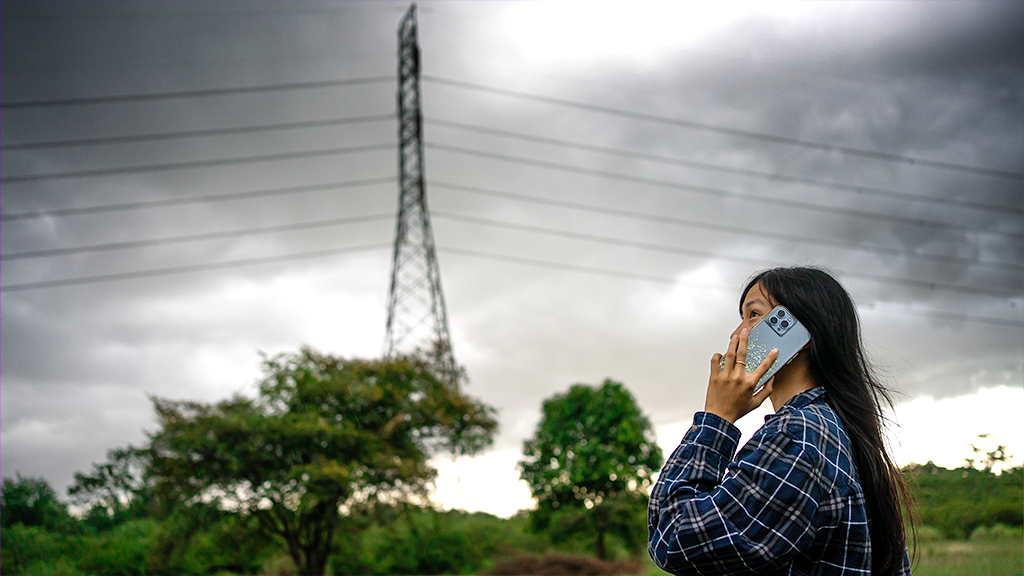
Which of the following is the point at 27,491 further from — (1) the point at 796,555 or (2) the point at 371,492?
(1) the point at 796,555

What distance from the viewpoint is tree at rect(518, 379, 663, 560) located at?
1267 inches

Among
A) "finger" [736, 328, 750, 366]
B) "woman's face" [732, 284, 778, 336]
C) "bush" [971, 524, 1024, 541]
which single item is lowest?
"bush" [971, 524, 1024, 541]

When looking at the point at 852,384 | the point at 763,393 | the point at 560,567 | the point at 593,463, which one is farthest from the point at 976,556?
the point at 593,463

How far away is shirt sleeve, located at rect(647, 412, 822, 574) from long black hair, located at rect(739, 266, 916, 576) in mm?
277

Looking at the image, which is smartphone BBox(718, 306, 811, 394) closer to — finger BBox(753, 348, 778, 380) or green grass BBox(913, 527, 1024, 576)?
finger BBox(753, 348, 778, 380)

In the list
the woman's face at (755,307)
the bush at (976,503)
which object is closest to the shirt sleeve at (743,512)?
the woman's face at (755,307)

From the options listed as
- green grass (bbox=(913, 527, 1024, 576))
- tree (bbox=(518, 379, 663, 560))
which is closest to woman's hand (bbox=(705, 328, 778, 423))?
green grass (bbox=(913, 527, 1024, 576))

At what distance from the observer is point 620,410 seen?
34.5m

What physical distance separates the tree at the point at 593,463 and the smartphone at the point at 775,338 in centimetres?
3190

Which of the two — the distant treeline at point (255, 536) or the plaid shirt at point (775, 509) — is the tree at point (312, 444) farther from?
the plaid shirt at point (775, 509)

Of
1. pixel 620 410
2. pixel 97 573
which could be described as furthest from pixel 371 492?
pixel 620 410

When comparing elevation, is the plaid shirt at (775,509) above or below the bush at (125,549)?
above

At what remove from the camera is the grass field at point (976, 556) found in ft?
24.0

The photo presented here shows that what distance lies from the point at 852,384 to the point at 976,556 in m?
8.37
